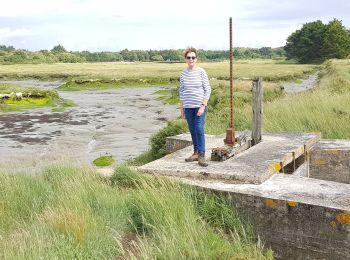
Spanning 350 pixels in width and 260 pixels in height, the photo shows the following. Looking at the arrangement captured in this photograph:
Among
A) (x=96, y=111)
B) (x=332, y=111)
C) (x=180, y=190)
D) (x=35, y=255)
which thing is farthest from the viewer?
(x=96, y=111)

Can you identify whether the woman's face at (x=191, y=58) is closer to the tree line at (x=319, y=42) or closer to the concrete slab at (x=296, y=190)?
the concrete slab at (x=296, y=190)

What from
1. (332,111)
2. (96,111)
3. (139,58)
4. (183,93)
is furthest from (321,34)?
(139,58)

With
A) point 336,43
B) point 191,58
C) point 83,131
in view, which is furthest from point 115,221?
point 336,43

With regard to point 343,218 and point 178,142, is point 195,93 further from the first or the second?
point 178,142

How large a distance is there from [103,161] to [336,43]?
252 ft

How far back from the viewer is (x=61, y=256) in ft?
14.4

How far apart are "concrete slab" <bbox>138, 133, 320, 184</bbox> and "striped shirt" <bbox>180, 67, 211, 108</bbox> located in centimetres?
103

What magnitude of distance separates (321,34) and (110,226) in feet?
295

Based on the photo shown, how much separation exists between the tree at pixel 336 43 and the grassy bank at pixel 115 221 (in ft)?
274

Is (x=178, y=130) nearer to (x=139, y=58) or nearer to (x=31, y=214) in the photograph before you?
(x=31, y=214)

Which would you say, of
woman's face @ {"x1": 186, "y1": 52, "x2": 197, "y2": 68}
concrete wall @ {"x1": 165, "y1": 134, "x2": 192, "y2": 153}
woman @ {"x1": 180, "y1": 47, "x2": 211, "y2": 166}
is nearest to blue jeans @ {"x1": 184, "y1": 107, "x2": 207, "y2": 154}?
woman @ {"x1": 180, "y1": 47, "x2": 211, "y2": 166}

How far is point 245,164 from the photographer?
7.68 m

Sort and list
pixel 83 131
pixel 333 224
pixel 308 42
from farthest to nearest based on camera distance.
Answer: pixel 308 42, pixel 83 131, pixel 333 224

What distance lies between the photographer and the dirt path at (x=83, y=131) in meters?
17.9
